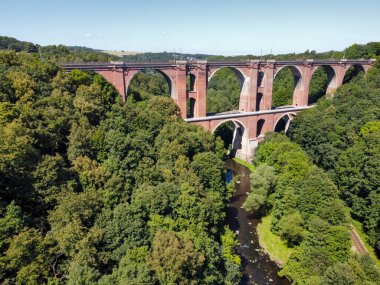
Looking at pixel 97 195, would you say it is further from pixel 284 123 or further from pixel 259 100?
pixel 284 123

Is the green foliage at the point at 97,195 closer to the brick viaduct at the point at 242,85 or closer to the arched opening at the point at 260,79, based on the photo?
the brick viaduct at the point at 242,85

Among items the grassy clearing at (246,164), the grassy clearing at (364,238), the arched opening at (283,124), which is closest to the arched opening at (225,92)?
the arched opening at (283,124)

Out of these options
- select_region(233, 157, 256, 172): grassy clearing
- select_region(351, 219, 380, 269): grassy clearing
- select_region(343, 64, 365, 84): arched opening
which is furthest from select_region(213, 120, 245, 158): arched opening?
select_region(343, 64, 365, 84): arched opening

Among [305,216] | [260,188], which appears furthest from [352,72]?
[305,216]

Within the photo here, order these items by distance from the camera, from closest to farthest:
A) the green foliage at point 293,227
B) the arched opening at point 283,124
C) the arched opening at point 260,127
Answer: the green foliage at point 293,227
the arched opening at point 260,127
the arched opening at point 283,124

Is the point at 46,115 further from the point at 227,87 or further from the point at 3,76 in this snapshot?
the point at 227,87

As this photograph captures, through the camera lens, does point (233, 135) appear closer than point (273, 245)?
No
